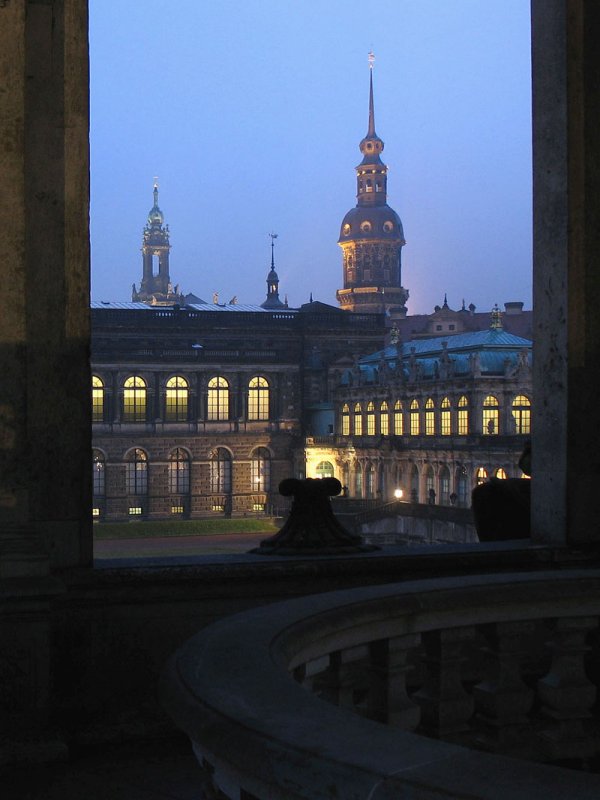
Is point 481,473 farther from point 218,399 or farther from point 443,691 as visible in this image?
point 443,691

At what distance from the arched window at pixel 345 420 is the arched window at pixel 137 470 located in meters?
13.0

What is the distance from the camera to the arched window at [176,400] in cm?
7506

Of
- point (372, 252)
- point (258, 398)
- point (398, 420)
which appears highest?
point (372, 252)

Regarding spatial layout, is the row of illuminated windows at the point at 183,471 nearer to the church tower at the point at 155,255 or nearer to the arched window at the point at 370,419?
the arched window at the point at 370,419

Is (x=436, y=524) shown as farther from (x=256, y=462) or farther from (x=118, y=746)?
(x=118, y=746)

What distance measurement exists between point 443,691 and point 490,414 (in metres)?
57.0

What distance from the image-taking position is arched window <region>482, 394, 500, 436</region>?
59119 millimetres

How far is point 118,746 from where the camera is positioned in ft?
14.6

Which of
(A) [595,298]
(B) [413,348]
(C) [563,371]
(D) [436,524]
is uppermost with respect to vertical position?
A: (B) [413,348]

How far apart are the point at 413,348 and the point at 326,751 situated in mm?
67526

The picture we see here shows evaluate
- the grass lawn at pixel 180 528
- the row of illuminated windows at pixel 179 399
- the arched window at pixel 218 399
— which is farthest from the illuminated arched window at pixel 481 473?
the arched window at pixel 218 399

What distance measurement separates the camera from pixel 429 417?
6425 centimetres

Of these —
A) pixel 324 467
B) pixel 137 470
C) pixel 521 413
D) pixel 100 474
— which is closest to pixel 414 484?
pixel 521 413

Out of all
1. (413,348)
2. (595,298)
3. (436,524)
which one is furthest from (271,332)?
(595,298)
